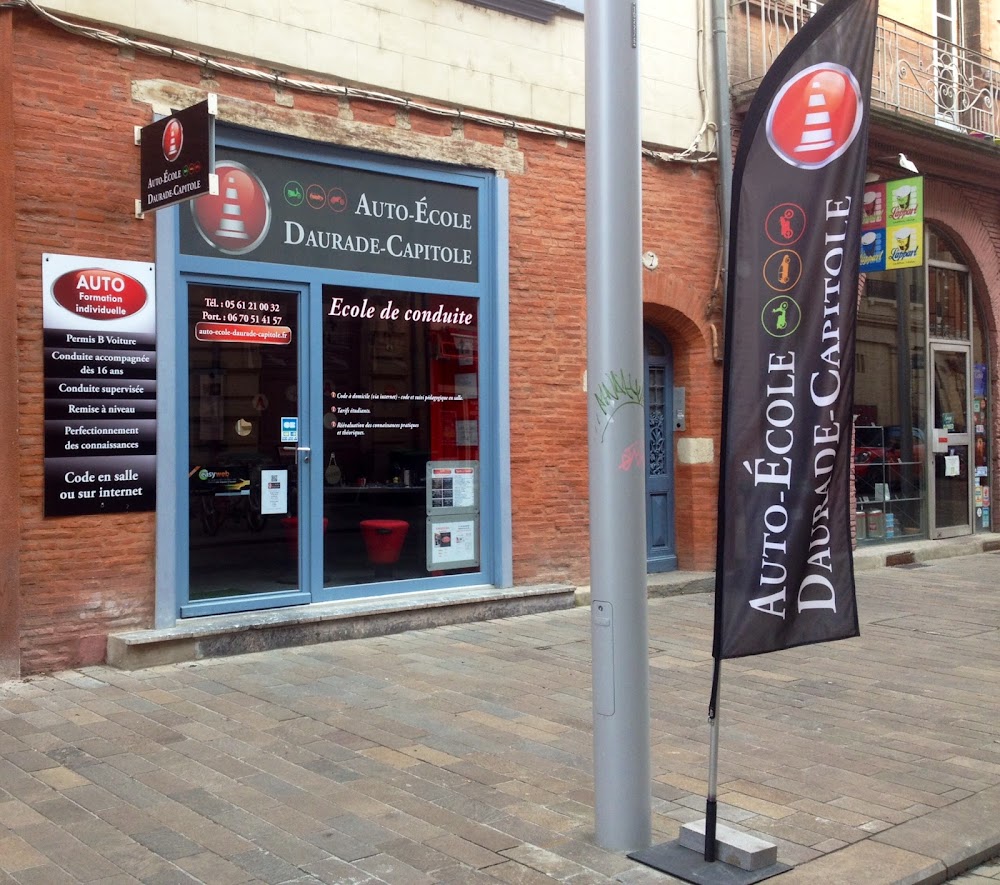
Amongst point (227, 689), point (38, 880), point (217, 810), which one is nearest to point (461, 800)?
point (217, 810)

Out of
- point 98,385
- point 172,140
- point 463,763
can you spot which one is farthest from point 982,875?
point 172,140

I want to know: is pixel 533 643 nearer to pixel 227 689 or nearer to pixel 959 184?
pixel 227 689

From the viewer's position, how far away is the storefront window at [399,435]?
8.77 metres

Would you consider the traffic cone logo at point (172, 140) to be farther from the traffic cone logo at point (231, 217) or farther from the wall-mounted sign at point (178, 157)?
the traffic cone logo at point (231, 217)

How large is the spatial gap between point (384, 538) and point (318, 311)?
1887 millimetres

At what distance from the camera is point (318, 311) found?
28.3ft

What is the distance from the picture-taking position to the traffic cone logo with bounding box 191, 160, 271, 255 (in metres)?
8.09

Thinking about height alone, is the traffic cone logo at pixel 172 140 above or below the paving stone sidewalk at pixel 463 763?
above

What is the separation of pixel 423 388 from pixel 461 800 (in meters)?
4.87

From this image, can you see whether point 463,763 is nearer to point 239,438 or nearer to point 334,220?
point 239,438

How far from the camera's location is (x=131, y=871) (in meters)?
4.10

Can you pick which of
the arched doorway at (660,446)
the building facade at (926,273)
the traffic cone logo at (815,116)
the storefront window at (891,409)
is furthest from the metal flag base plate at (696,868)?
the storefront window at (891,409)

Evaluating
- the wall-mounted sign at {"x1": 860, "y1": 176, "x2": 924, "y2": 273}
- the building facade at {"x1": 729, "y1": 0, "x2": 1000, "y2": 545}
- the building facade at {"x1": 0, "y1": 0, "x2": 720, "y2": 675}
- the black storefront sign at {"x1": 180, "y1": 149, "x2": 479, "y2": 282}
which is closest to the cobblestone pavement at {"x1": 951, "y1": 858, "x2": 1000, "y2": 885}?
the building facade at {"x1": 0, "y1": 0, "x2": 720, "y2": 675}

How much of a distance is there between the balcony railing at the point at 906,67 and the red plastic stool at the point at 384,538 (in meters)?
5.83
